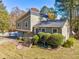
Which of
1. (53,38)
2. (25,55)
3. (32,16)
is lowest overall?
(25,55)

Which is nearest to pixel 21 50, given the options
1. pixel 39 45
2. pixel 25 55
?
pixel 25 55

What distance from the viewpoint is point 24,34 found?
39.2 meters

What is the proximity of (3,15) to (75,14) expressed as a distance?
20642 millimetres

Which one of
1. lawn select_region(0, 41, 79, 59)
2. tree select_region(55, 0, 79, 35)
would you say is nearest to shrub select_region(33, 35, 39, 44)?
lawn select_region(0, 41, 79, 59)

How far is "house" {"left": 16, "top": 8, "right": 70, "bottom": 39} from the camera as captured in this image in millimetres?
35644

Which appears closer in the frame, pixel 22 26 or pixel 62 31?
pixel 62 31

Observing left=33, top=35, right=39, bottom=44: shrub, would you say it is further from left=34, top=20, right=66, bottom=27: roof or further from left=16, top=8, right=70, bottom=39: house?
left=34, top=20, right=66, bottom=27: roof

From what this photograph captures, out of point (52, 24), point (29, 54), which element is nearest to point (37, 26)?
point (52, 24)

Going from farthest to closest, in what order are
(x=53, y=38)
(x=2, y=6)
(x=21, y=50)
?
(x=2, y=6)
(x=53, y=38)
(x=21, y=50)

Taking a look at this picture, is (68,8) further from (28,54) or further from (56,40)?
(28,54)

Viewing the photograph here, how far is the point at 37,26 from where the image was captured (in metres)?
38.1

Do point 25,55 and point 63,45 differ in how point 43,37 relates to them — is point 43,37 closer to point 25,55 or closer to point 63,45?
point 63,45

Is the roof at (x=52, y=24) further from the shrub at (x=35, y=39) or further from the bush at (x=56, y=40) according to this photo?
the shrub at (x=35, y=39)

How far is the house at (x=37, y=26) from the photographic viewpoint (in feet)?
117
